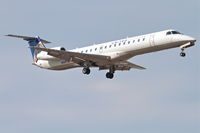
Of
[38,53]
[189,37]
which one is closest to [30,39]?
[38,53]

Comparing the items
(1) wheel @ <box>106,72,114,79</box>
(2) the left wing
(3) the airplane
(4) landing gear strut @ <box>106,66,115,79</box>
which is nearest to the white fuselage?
(3) the airplane

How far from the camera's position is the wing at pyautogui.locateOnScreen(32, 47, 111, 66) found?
38156 mm

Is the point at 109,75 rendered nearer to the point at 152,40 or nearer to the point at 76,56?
the point at 76,56

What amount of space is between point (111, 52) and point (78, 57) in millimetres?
2322

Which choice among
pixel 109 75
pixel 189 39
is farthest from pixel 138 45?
pixel 109 75

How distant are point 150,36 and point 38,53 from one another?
9689 millimetres

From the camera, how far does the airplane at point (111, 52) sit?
120 ft

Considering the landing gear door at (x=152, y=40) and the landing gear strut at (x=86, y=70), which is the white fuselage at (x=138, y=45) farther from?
the landing gear strut at (x=86, y=70)

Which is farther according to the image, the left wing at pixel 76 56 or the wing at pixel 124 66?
the wing at pixel 124 66

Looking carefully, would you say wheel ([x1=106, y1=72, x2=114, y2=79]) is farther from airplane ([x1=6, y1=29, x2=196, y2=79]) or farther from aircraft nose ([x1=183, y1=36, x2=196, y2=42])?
aircraft nose ([x1=183, y1=36, x2=196, y2=42])

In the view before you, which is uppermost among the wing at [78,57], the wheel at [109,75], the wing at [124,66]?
the wing at [78,57]

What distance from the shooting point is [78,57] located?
1533 inches

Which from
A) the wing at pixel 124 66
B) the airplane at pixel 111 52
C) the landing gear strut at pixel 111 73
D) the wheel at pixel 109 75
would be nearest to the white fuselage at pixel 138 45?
the airplane at pixel 111 52

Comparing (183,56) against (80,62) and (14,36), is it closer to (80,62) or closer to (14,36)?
(80,62)
